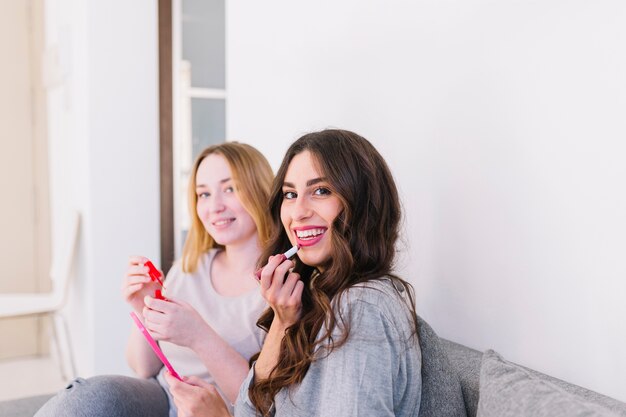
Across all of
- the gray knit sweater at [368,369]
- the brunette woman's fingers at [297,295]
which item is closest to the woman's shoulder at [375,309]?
the gray knit sweater at [368,369]

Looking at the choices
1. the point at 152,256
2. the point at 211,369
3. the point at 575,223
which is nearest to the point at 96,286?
the point at 152,256

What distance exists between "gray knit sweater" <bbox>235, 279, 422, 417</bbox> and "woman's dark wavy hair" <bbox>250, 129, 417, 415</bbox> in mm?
32

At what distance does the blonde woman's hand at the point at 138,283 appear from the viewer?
56.6 inches

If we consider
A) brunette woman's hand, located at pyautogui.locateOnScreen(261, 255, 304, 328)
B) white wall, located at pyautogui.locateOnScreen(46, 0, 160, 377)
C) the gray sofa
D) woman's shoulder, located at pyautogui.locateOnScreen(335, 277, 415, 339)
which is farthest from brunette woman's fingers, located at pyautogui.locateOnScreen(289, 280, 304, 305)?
white wall, located at pyautogui.locateOnScreen(46, 0, 160, 377)

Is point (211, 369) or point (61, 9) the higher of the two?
point (61, 9)

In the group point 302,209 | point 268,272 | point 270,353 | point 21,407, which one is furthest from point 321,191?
point 21,407

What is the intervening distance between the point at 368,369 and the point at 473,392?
0.23m

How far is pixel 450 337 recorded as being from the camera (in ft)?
4.22

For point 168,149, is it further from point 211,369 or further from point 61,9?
point 211,369

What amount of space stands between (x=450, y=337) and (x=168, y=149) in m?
1.93

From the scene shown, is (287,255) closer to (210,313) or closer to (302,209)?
(302,209)

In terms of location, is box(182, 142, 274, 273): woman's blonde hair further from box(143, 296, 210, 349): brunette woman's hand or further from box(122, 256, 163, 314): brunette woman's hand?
box(143, 296, 210, 349): brunette woman's hand

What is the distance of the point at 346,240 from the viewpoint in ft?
3.53

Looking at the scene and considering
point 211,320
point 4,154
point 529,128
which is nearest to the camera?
point 529,128
